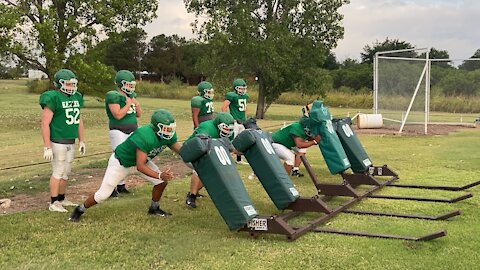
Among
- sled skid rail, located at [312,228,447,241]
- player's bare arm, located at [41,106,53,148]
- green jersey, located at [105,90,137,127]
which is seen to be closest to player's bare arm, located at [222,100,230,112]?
green jersey, located at [105,90,137,127]

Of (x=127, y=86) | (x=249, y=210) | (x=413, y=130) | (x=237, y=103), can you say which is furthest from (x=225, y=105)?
(x=413, y=130)

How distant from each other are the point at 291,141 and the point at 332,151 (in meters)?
0.92

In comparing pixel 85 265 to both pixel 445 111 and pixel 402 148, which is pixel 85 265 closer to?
pixel 402 148

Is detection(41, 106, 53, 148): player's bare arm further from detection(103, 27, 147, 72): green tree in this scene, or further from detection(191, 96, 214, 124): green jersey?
detection(103, 27, 147, 72): green tree

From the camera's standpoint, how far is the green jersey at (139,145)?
21.1ft

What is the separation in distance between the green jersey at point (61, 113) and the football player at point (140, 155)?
0.92 m

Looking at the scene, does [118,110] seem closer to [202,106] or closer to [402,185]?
[202,106]

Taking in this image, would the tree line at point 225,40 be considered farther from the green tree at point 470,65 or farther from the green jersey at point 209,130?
the green jersey at point 209,130

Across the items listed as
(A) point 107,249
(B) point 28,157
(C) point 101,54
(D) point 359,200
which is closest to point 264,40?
(C) point 101,54

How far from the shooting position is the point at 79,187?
8969 mm

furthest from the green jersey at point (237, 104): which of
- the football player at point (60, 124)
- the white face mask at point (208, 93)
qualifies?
the football player at point (60, 124)

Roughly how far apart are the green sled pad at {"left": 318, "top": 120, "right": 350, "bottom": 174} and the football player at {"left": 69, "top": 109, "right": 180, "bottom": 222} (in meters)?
2.61

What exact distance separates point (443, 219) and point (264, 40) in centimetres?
2146

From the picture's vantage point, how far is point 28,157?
44.1 feet
